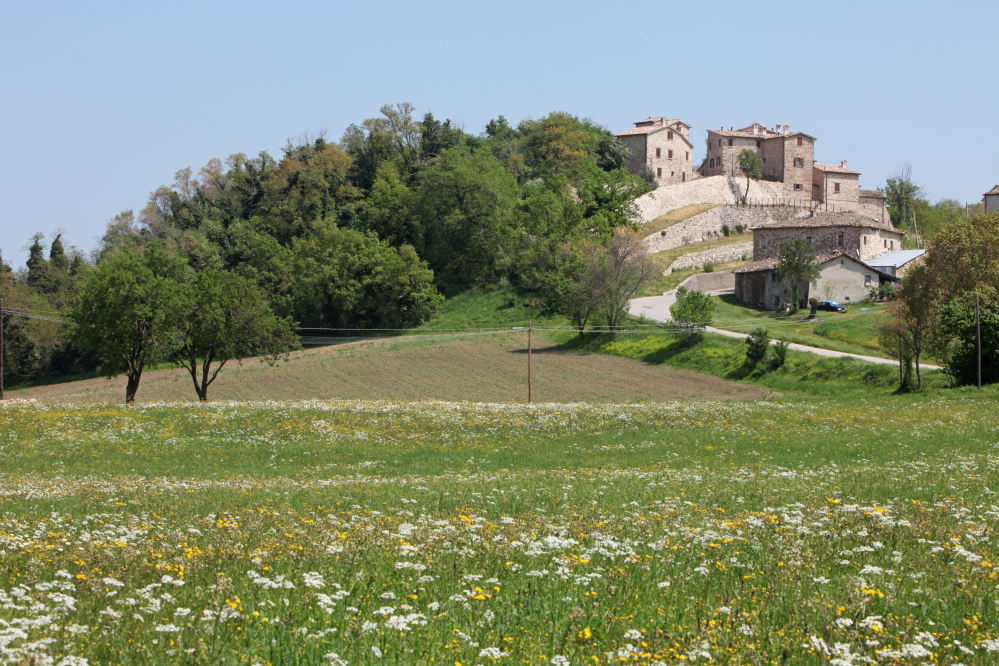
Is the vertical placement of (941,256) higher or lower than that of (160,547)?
higher

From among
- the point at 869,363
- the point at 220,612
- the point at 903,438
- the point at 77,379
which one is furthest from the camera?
the point at 77,379

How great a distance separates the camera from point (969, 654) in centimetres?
541

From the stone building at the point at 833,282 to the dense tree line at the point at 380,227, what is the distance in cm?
1763

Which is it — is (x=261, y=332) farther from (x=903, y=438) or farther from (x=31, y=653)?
(x=31, y=653)

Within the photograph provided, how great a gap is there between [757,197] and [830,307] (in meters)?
48.6

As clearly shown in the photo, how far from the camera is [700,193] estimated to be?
113m

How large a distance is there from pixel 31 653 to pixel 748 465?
683 inches

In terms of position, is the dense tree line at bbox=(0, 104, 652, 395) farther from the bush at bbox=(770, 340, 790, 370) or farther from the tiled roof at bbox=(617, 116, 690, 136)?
the bush at bbox=(770, 340, 790, 370)

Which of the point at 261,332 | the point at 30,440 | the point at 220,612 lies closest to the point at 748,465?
the point at 220,612

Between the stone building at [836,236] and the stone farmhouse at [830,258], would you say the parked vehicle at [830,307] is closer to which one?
the stone farmhouse at [830,258]

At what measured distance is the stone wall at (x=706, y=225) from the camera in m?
99.1

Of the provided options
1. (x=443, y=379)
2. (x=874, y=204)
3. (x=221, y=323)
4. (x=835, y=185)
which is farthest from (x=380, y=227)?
(x=874, y=204)

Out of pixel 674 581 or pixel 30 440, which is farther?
pixel 30 440

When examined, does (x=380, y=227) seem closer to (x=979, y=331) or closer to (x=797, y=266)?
(x=797, y=266)
